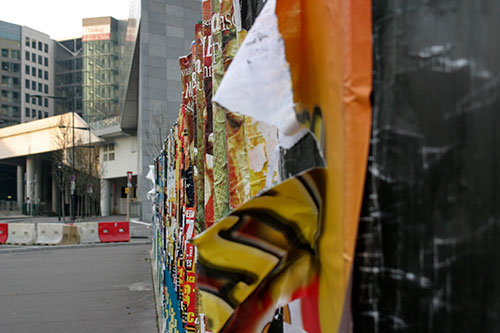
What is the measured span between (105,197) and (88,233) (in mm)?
28510

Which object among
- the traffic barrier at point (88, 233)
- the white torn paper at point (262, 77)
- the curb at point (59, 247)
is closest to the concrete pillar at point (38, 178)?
the traffic barrier at point (88, 233)

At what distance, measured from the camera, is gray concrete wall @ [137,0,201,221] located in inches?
1347

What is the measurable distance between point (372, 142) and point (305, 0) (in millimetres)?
450

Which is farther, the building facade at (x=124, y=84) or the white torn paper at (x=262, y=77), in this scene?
the building facade at (x=124, y=84)

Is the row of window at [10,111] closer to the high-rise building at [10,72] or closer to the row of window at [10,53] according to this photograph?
the high-rise building at [10,72]

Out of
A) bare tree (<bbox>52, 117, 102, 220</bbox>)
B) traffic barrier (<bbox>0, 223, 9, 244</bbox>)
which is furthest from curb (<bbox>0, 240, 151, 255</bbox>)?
bare tree (<bbox>52, 117, 102, 220</bbox>)

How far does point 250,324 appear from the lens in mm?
1217

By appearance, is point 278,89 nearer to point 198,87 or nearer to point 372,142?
point 372,142

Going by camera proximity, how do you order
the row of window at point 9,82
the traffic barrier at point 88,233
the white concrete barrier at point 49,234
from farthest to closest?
the row of window at point 9,82 → the traffic barrier at point 88,233 → the white concrete barrier at point 49,234

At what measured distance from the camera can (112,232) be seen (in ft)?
71.1

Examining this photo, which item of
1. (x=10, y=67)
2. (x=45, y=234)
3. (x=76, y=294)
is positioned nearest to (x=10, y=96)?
(x=10, y=67)

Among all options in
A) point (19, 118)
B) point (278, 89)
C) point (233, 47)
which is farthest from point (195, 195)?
point (19, 118)

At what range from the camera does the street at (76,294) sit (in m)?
7.50

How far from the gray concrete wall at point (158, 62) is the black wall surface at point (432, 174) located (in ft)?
108
